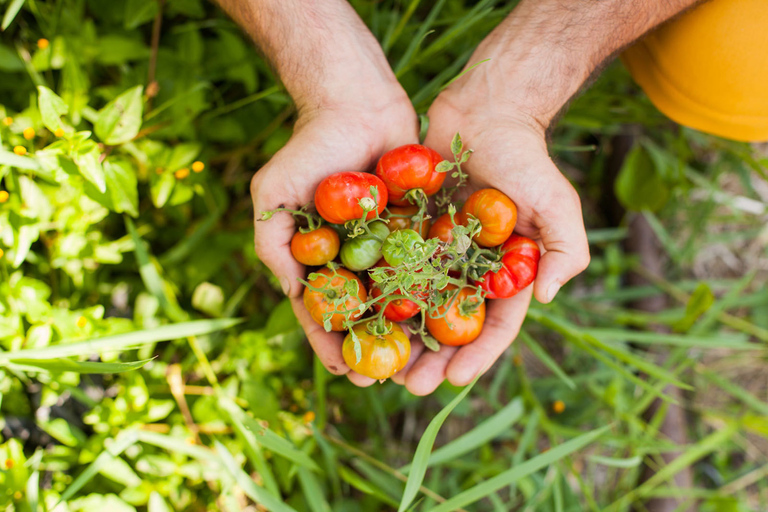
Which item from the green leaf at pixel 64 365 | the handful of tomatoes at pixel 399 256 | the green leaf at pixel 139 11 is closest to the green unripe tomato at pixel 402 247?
the handful of tomatoes at pixel 399 256

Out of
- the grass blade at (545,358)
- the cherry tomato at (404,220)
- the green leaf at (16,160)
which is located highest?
the green leaf at (16,160)

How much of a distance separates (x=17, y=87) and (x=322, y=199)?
4.48ft

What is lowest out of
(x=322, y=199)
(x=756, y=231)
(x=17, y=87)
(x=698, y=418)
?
(x=698, y=418)

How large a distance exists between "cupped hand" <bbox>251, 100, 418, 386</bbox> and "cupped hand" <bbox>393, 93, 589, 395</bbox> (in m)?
0.23

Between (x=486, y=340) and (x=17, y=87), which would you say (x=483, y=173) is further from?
(x=17, y=87)

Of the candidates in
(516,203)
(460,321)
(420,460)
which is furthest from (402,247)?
(420,460)

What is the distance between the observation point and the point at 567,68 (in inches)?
69.7

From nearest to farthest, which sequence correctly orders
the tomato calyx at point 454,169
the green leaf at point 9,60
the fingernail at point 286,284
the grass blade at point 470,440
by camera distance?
the tomato calyx at point 454,169, the fingernail at point 286,284, the green leaf at point 9,60, the grass blade at point 470,440

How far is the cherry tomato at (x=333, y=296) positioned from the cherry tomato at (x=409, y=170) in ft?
1.00

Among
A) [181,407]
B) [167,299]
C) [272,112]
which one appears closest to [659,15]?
[272,112]

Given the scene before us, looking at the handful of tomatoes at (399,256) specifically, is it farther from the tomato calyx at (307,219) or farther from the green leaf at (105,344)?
the green leaf at (105,344)

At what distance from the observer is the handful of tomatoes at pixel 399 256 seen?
137 centimetres

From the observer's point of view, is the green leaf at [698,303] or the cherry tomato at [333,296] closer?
the cherry tomato at [333,296]

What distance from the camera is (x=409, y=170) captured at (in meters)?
1.47
